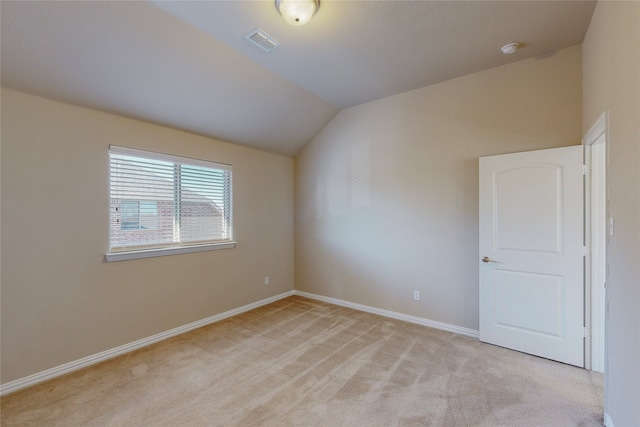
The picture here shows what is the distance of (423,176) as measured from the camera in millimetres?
3451

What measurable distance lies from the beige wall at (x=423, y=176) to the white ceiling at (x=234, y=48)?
0.88 feet

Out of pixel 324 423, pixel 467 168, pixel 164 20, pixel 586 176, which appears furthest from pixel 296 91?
pixel 324 423

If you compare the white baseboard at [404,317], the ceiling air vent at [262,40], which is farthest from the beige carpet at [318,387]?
the ceiling air vent at [262,40]

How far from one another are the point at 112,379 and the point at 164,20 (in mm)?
2949

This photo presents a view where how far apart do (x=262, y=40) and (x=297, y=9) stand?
24.2 inches

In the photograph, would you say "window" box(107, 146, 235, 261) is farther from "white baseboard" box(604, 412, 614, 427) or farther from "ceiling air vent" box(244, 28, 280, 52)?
"white baseboard" box(604, 412, 614, 427)

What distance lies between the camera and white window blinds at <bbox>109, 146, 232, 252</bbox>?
282 cm

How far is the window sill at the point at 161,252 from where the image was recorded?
2.73 metres

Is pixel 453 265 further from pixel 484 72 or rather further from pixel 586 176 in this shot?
pixel 484 72

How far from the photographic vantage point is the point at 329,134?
430 cm

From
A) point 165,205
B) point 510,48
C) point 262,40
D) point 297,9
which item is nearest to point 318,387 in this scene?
point 165,205

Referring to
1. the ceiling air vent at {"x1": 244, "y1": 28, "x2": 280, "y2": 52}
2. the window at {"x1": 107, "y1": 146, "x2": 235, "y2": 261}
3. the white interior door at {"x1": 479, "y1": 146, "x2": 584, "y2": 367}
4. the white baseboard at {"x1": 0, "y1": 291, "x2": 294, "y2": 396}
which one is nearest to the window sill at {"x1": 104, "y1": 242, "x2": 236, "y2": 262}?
the window at {"x1": 107, "y1": 146, "x2": 235, "y2": 261}

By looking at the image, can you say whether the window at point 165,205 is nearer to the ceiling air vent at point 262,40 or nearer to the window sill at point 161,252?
the window sill at point 161,252

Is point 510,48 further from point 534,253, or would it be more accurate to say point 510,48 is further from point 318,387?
point 318,387
